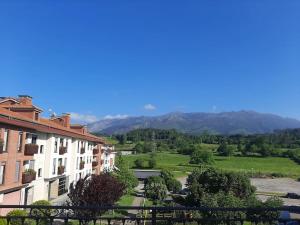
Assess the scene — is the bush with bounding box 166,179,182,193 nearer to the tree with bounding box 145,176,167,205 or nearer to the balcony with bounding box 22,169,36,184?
the tree with bounding box 145,176,167,205

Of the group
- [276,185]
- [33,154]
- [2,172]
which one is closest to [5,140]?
[2,172]

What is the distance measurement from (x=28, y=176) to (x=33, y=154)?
2400 millimetres

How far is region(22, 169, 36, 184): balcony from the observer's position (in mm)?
33469

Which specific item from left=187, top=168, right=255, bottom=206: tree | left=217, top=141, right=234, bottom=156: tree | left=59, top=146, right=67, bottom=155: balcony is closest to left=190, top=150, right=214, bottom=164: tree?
left=217, top=141, right=234, bottom=156: tree

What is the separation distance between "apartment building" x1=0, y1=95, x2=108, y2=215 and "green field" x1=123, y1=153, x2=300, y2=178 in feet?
198

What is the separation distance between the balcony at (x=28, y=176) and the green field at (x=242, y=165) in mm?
73395

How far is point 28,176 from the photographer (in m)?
34.0

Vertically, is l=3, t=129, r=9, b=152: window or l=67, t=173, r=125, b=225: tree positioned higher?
l=3, t=129, r=9, b=152: window

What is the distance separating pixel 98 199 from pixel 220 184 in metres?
17.7

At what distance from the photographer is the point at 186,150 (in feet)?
531

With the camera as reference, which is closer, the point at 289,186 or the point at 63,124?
the point at 63,124

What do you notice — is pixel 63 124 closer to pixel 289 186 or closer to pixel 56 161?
pixel 56 161

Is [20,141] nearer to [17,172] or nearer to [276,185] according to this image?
[17,172]

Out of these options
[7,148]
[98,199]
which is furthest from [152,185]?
[7,148]
